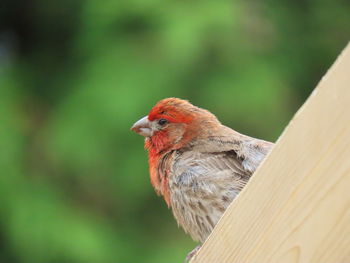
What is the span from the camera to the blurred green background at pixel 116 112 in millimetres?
7266

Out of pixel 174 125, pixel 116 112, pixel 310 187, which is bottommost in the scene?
pixel 116 112

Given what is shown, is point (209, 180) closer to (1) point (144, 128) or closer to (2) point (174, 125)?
(2) point (174, 125)

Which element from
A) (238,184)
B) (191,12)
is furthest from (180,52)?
(238,184)

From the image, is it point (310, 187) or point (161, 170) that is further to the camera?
point (161, 170)

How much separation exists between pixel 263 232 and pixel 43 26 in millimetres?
6464

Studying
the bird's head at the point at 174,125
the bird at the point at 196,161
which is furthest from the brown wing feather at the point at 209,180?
the bird's head at the point at 174,125

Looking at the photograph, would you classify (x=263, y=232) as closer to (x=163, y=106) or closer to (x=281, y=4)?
(x=163, y=106)

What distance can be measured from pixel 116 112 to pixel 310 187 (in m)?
4.94

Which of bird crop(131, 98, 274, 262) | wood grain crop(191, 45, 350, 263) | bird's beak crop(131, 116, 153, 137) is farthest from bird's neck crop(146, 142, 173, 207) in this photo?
wood grain crop(191, 45, 350, 263)

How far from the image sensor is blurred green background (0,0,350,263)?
727cm

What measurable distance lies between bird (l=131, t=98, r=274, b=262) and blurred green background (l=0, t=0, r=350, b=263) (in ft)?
6.90

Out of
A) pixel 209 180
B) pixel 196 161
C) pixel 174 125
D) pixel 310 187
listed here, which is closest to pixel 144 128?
pixel 174 125

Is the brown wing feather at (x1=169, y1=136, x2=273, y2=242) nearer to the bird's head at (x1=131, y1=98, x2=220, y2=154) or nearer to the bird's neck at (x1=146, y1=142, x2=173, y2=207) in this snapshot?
the bird's neck at (x1=146, y1=142, x2=173, y2=207)

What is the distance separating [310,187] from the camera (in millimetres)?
2346
